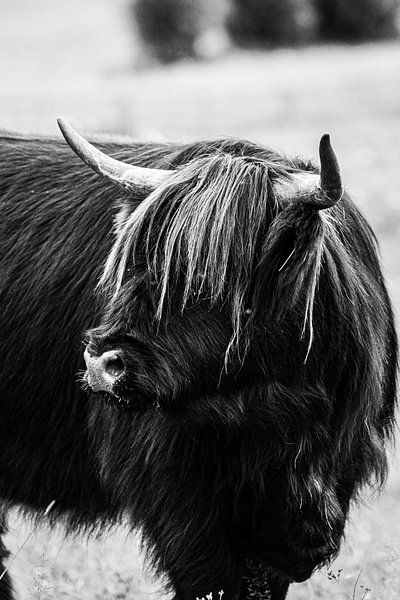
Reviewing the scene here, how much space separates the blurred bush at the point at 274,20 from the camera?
3909cm

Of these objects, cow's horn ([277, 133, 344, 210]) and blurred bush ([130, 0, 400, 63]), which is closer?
cow's horn ([277, 133, 344, 210])

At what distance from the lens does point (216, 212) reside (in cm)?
362

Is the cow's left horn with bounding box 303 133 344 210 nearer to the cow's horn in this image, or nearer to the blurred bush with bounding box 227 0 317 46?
the cow's horn

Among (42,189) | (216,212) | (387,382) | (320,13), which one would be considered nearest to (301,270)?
(216,212)

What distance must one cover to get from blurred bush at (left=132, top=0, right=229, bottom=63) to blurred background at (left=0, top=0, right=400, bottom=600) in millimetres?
51

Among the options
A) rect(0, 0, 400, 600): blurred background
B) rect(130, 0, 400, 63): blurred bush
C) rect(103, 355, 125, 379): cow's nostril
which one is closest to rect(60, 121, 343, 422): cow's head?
rect(103, 355, 125, 379): cow's nostril

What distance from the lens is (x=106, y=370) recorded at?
3.41 meters

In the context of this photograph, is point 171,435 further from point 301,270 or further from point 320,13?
point 320,13

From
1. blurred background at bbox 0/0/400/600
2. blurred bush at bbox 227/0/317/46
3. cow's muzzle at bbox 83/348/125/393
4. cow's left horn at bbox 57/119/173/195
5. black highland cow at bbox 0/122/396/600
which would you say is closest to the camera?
cow's muzzle at bbox 83/348/125/393

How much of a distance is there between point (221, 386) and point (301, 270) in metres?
0.50

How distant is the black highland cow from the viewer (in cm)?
356

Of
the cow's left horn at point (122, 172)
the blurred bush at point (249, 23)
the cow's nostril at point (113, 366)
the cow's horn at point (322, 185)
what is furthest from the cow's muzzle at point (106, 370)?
the blurred bush at point (249, 23)

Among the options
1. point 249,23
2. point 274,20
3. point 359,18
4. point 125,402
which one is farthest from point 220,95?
point 125,402

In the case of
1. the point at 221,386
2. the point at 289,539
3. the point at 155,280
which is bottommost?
the point at 289,539
